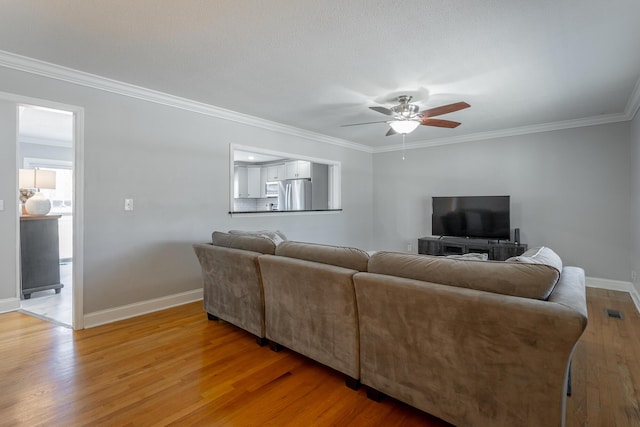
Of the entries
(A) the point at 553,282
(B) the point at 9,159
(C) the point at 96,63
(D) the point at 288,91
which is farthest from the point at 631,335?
(B) the point at 9,159

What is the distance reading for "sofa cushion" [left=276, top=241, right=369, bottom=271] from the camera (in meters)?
1.99

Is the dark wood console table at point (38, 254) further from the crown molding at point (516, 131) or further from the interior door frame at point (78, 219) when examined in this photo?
the crown molding at point (516, 131)

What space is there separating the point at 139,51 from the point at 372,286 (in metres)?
2.54

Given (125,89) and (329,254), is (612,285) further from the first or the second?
(125,89)

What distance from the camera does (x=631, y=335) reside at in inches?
110

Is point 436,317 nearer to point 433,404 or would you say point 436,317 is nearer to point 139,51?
point 433,404

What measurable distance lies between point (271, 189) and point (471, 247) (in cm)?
485

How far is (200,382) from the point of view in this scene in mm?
2076

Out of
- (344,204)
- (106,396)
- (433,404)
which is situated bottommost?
(106,396)

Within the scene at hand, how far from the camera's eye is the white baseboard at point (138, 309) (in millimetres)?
3018

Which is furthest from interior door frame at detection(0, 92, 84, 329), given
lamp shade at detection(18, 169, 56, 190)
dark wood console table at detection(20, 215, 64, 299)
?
lamp shade at detection(18, 169, 56, 190)

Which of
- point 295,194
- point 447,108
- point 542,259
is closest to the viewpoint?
point 542,259

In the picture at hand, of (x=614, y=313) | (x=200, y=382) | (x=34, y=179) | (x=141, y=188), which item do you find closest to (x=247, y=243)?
(x=200, y=382)

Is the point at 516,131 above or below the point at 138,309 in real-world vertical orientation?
above
